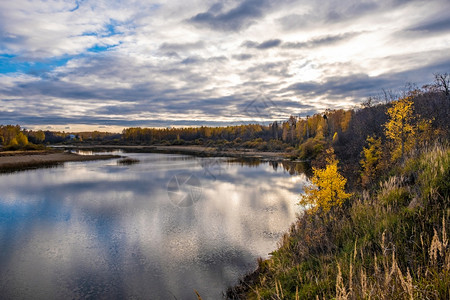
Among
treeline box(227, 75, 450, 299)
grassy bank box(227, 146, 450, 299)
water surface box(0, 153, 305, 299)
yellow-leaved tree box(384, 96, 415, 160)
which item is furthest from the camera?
yellow-leaved tree box(384, 96, 415, 160)

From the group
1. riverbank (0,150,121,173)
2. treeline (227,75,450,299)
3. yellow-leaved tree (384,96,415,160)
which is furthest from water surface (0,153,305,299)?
riverbank (0,150,121,173)

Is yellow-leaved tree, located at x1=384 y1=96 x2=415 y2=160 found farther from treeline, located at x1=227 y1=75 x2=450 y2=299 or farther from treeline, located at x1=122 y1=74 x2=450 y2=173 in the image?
treeline, located at x1=227 y1=75 x2=450 y2=299

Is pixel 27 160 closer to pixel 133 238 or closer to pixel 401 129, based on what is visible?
pixel 133 238

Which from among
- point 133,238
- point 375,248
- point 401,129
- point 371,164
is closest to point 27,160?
point 133,238

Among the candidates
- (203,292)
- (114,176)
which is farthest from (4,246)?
(114,176)

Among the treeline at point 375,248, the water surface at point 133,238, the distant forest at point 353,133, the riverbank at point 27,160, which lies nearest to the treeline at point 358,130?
the distant forest at point 353,133

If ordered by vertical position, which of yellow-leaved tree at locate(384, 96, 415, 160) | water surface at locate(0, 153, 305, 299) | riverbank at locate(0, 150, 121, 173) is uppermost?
yellow-leaved tree at locate(384, 96, 415, 160)

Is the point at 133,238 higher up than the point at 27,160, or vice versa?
the point at 27,160

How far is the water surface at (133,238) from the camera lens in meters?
10.8

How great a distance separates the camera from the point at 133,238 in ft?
51.3

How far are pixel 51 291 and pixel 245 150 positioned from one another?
89422mm

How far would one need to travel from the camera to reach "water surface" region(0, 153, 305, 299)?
10.8 m

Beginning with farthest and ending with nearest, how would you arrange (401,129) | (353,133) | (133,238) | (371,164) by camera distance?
(353,133)
(371,164)
(401,129)
(133,238)

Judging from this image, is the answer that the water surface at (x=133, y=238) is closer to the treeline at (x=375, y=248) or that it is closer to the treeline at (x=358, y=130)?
the treeline at (x=375, y=248)
